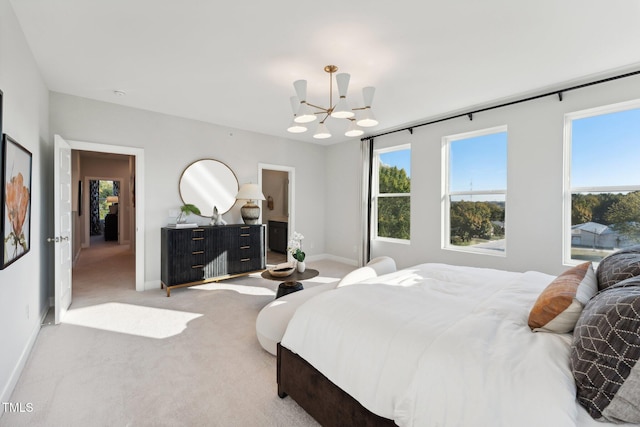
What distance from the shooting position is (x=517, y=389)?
1.00 metres

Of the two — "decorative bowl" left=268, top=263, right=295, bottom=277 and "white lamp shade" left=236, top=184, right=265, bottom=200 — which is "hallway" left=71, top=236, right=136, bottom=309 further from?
"decorative bowl" left=268, top=263, right=295, bottom=277

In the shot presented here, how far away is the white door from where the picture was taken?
308 centimetres

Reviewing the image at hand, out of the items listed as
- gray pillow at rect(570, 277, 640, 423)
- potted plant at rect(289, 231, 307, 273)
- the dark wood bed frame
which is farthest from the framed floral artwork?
gray pillow at rect(570, 277, 640, 423)

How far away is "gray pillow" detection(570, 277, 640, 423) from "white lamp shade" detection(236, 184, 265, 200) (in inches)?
169

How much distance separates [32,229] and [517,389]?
3.72m

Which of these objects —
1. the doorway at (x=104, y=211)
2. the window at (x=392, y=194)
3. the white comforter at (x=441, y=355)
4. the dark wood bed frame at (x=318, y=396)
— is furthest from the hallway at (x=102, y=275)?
the window at (x=392, y=194)

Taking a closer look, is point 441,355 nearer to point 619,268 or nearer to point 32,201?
point 619,268

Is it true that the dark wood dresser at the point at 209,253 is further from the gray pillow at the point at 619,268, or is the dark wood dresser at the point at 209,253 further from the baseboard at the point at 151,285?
the gray pillow at the point at 619,268

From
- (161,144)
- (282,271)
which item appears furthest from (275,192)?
(282,271)

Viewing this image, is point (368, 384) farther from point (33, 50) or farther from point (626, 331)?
point (33, 50)

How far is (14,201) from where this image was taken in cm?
203

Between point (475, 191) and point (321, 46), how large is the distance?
3.05 meters

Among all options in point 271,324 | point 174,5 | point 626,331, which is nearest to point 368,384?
point 626,331

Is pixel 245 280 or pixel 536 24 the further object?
pixel 245 280
